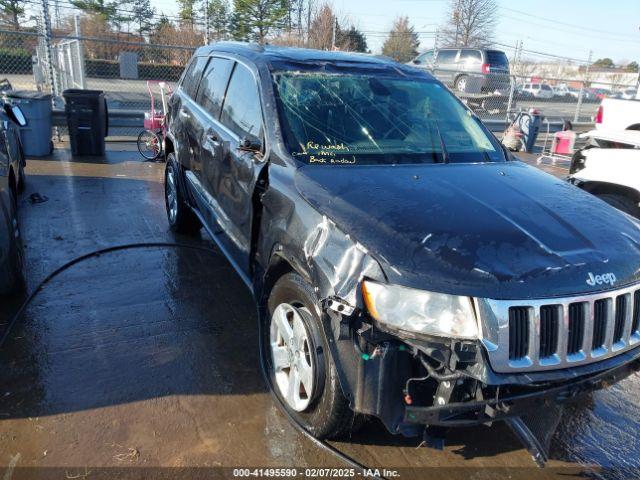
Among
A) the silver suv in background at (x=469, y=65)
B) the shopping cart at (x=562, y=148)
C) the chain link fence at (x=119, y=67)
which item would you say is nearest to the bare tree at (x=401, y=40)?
the chain link fence at (x=119, y=67)

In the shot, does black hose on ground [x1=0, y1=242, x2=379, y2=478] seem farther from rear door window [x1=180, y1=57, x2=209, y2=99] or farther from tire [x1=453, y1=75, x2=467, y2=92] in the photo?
tire [x1=453, y1=75, x2=467, y2=92]

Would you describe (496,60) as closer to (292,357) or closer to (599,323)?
(599,323)

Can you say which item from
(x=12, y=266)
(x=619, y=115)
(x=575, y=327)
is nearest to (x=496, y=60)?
(x=619, y=115)

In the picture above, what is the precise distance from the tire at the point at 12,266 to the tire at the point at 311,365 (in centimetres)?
216

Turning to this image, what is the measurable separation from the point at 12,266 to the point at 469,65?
17.9 meters

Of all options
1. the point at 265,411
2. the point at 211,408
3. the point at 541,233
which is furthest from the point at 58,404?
the point at 541,233

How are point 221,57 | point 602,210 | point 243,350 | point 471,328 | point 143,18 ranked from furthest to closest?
point 143,18, point 221,57, point 243,350, point 602,210, point 471,328

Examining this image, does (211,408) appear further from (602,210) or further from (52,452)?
(602,210)

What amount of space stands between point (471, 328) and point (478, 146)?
2017 millimetres

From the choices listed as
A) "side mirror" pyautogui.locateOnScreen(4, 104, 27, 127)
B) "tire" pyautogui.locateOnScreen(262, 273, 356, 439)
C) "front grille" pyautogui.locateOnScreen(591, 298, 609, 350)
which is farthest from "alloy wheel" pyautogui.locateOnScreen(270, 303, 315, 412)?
"side mirror" pyautogui.locateOnScreen(4, 104, 27, 127)

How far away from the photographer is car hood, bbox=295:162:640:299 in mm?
2244

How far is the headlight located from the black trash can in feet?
29.1

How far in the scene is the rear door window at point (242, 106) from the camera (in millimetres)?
3582

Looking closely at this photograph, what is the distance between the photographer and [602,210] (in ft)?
9.84
